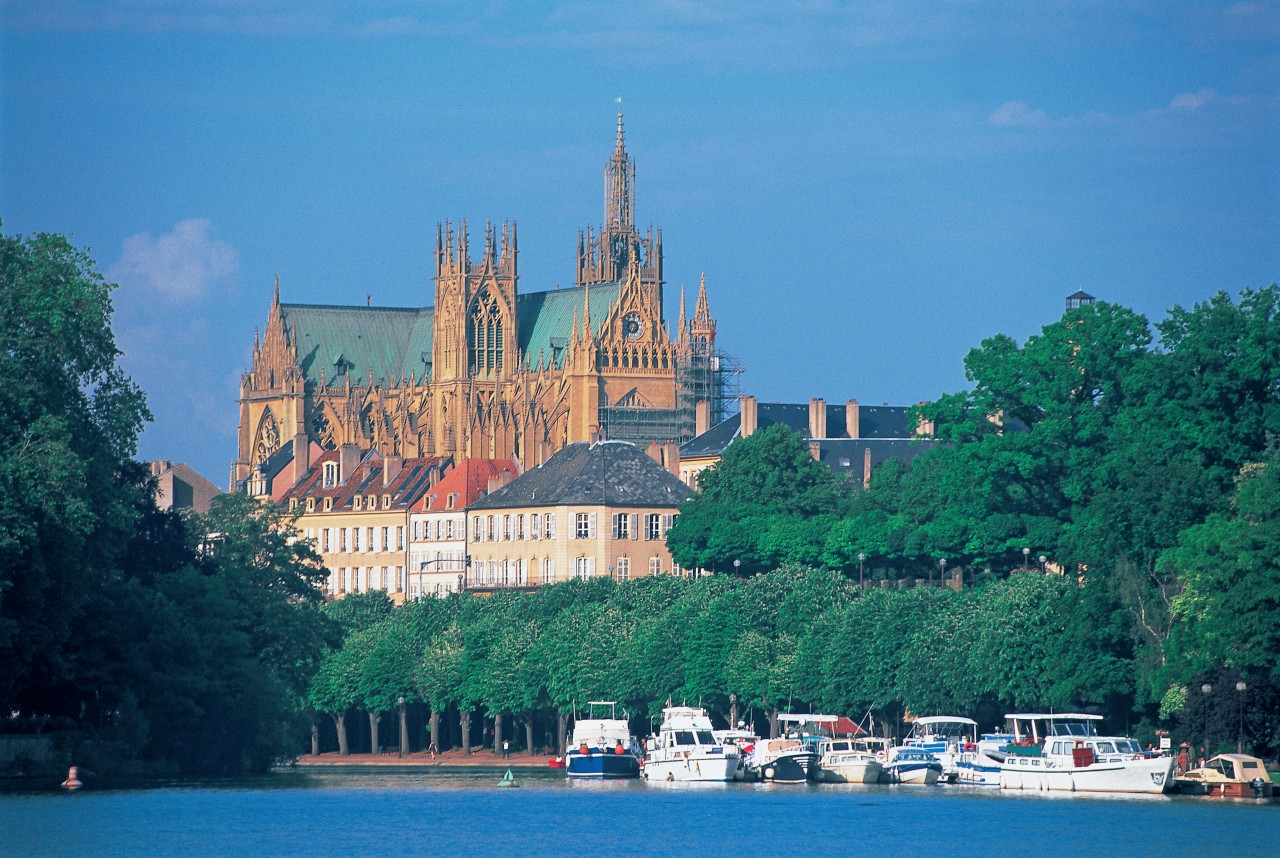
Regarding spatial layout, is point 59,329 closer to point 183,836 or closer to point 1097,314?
point 183,836

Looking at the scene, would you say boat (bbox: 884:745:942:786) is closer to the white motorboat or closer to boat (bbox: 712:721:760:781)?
the white motorboat

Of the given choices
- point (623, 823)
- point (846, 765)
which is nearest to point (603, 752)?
point (846, 765)

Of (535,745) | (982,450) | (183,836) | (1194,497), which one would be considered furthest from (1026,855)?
(535,745)

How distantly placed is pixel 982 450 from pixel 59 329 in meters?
54.4

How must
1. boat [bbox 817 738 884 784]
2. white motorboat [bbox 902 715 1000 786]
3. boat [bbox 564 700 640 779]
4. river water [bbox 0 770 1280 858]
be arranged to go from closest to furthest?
river water [bbox 0 770 1280 858] < white motorboat [bbox 902 715 1000 786] < boat [bbox 817 738 884 784] < boat [bbox 564 700 640 779]

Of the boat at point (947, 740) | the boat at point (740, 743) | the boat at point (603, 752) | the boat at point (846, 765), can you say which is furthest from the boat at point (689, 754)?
the boat at point (947, 740)

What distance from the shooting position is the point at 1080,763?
387ft

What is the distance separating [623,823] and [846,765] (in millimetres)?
27832

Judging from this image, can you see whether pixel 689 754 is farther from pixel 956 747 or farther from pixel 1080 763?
pixel 1080 763

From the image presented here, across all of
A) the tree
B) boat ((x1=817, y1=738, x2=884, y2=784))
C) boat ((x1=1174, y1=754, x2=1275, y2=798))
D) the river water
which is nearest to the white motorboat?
boat ((x1=817, y1=738, x2=884, y2=784))

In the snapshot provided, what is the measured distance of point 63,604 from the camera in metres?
109

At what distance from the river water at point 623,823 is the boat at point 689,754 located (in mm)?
7056

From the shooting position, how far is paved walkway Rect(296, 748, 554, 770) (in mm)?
176000

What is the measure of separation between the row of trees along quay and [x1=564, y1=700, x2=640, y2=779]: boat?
10.9m
